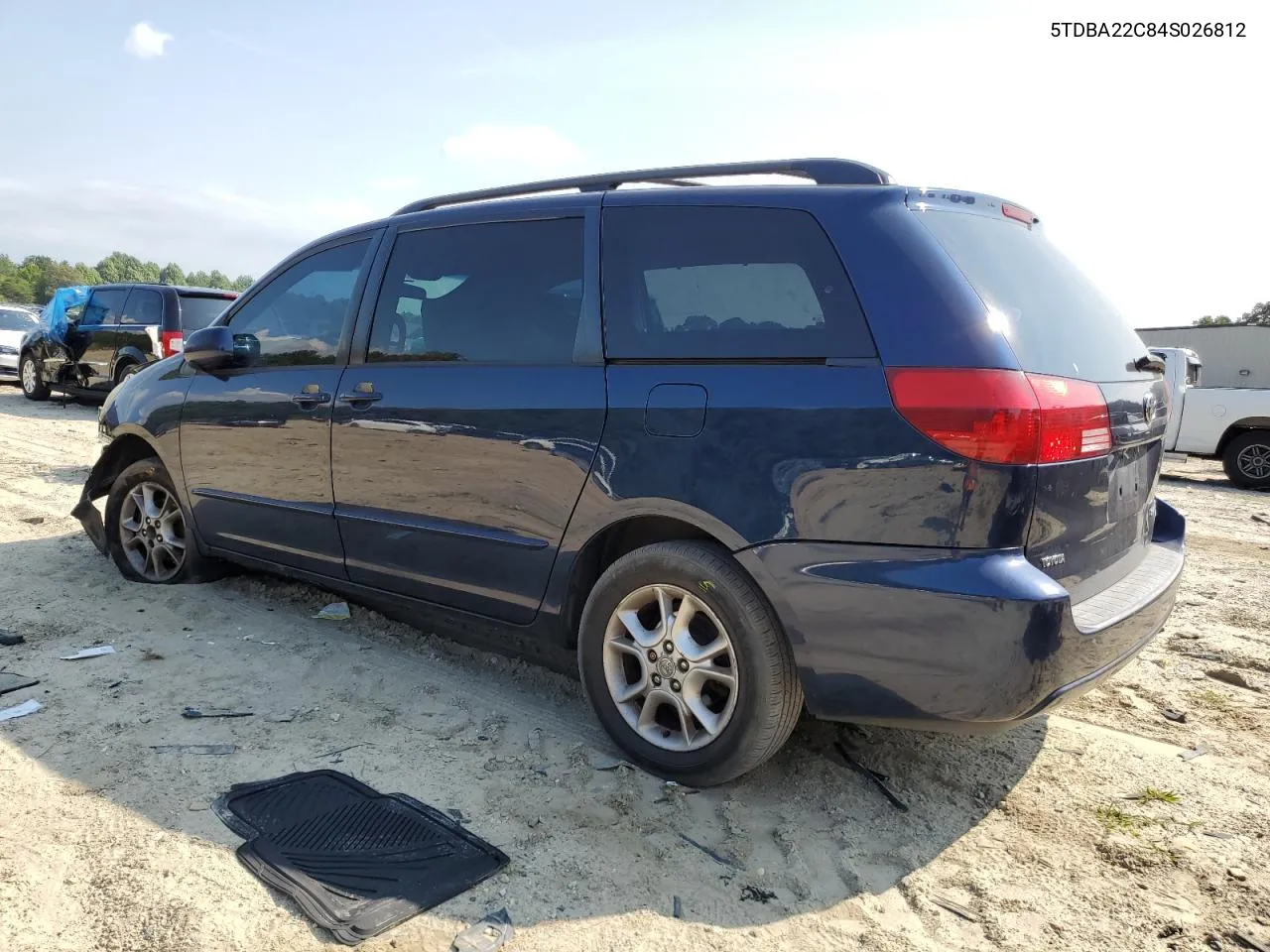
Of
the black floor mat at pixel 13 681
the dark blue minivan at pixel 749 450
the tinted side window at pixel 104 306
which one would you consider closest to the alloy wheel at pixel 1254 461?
the dark blue minivan at pixel 749 450

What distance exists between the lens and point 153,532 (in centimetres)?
484

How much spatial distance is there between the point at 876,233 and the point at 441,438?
1.73 metres

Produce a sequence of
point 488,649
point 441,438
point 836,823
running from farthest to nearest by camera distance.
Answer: point 488,649 < point 441,438 < point 836,823

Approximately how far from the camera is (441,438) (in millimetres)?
3355

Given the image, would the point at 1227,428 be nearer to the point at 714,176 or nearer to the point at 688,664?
the point at 714,176

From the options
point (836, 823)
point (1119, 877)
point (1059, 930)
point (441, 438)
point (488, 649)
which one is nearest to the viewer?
point (1059, 930)

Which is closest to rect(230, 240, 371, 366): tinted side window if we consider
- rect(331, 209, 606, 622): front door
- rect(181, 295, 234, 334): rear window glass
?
rect(331, 209, 606, 622): front door

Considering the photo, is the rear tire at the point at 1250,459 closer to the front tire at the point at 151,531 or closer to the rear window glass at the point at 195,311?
the front tire at the point at 151,531

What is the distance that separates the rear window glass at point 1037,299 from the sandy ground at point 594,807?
4.52 feet

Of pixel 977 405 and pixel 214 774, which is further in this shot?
pixel 214 774

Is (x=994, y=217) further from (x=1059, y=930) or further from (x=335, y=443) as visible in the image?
(x=335, y=443)

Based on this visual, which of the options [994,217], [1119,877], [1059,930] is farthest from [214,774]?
[994,217]

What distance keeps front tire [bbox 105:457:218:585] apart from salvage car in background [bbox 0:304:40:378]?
13812 mm

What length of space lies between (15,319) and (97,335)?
6942 mm
